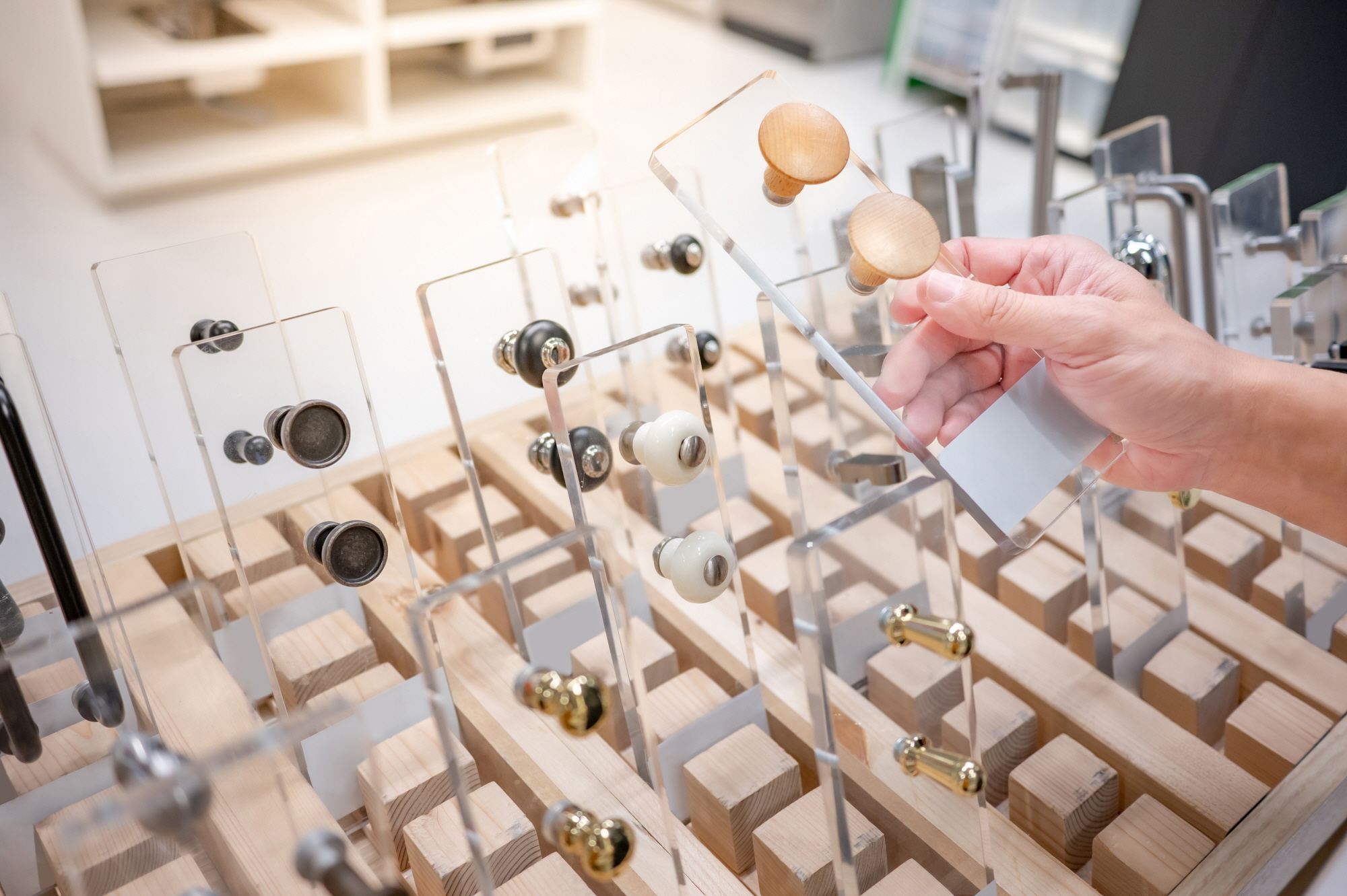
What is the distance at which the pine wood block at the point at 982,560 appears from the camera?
0.91m

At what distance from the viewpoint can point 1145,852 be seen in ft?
2.16

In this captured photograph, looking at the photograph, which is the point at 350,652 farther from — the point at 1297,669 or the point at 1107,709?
the point at 1297,669

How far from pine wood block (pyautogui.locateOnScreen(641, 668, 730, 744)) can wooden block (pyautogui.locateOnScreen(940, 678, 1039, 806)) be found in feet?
0.61

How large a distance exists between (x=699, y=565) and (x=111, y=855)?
1.16 feet

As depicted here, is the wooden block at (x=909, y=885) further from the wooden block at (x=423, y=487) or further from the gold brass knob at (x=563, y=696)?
the wooden block at (x=423, y=487)

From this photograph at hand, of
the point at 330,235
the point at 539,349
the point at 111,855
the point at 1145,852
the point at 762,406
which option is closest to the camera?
the point at 111,855

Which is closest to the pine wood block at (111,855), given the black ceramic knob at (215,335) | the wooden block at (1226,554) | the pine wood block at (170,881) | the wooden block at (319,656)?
the pine wood block at (170,881)

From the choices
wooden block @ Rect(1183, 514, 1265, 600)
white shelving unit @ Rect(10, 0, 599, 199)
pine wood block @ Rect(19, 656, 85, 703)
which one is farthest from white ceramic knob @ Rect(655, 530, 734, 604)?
white shelving unit @ Rect(10, 0, 599, 199)

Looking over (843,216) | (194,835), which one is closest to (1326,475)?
(843,216)

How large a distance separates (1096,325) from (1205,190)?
48 cm

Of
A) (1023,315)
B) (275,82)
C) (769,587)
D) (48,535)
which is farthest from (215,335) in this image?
(275,82)

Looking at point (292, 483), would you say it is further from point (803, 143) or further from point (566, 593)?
point (803, 143)

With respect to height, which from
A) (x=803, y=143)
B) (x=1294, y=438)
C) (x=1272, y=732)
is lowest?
(x=1272, y=732)

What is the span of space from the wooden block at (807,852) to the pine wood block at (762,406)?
0.51 meters
